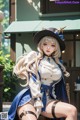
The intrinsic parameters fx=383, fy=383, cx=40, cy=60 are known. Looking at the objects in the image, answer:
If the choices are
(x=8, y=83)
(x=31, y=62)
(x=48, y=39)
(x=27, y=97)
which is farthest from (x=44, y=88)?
(x=8, y=83)

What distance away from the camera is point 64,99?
14.8ft

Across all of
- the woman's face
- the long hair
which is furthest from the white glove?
the woman's face

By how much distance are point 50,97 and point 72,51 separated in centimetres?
763

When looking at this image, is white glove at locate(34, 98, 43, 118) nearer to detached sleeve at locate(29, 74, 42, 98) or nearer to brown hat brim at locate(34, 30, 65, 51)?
detached sleeve at locate(29, 74, 42, 98)

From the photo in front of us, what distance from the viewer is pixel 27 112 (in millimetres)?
4242

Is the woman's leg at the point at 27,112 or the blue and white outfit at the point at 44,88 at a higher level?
the blue and white outfit at the point at 44,88

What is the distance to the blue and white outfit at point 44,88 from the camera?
4.38m

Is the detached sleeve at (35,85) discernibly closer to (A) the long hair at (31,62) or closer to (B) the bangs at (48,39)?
(A) the long hair at (31,62)

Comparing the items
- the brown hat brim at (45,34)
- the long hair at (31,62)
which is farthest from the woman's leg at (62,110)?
the brown hat brim at (45,34)

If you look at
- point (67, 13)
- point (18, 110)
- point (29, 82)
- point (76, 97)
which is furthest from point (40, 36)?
point (67, 13)

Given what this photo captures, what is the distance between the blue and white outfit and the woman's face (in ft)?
0.25

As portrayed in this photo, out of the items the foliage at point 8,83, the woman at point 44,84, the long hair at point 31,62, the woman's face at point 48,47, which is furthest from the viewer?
the foliage at point 8,83

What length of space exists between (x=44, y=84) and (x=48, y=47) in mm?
456

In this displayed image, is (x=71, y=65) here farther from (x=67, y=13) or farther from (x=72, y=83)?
(x=67, y=13)
